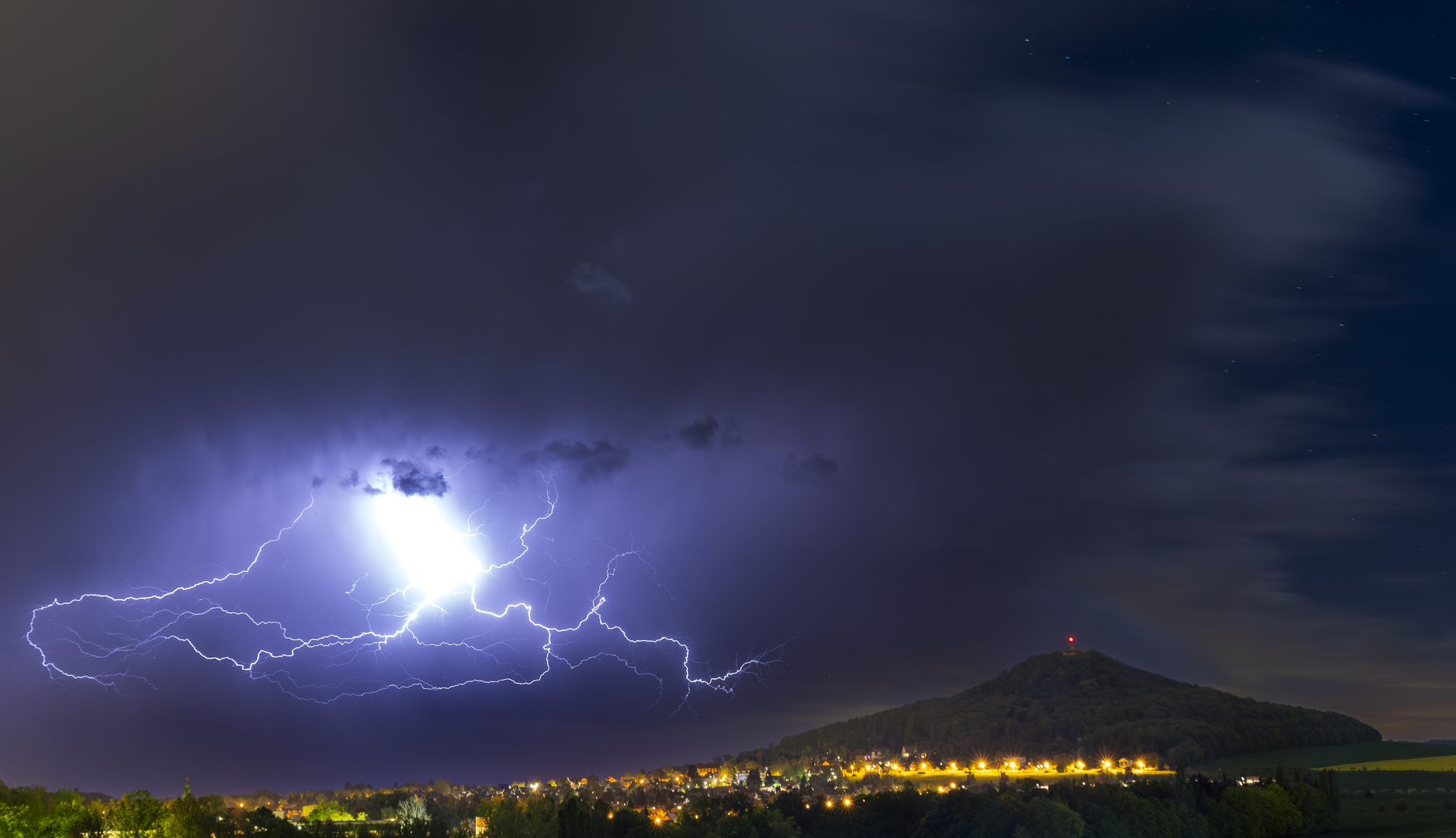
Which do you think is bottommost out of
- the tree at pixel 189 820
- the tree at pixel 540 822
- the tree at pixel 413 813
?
the tree at pixel 413 813

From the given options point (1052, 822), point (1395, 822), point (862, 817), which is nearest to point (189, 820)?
point (862, 817)

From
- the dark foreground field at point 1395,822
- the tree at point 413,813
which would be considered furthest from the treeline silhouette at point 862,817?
the dark foreground field at point 1395,822

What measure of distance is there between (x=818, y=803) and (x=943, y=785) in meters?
46.7

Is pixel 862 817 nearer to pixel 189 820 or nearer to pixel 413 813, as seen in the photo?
pixel 189 820

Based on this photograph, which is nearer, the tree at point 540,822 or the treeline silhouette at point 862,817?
the treeline silhouette at point 862,817

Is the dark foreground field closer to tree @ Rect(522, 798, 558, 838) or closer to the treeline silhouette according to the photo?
the treeline silhouette

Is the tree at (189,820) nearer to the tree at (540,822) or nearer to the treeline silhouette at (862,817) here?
the treeline silhouette at (862,817)

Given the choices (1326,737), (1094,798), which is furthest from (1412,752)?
(1094,798)

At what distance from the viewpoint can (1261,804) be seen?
223 ft

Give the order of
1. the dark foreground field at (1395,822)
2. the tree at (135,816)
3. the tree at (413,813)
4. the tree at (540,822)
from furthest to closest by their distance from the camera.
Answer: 1. the tree at (413,813)
2. the tree at (540,822)
3. the dark foreground field at (1395,822)
4. the tree at (135,816)

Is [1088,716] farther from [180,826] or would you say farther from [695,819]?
[180,826]

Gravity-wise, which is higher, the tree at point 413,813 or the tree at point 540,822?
the tree at point 540,822

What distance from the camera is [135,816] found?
2035 inches

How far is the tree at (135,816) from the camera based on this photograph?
168 feet
